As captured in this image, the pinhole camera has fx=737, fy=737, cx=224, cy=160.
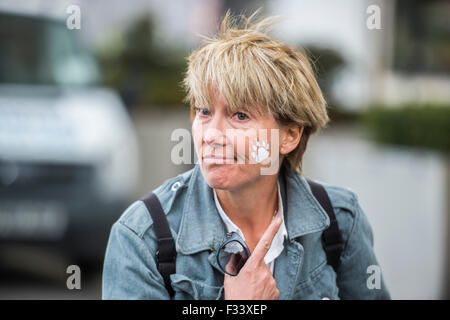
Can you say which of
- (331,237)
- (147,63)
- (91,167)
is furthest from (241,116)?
(147,63)

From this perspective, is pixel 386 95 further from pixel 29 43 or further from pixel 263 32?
pixel 263 32

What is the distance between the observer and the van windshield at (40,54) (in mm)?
6539

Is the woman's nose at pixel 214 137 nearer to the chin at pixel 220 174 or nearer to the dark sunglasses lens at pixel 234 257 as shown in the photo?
the chin at pixel 220 174

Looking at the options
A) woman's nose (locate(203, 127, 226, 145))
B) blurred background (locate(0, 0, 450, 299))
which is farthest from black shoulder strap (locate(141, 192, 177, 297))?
blurred background (locate(0, 0, 450, 299))

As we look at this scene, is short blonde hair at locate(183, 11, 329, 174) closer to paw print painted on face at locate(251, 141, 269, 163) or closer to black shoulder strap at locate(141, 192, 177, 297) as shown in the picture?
paw print painted on face at locate(251, 141, 269, 163)

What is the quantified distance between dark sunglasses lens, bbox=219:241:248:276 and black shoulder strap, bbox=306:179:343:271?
319 millimetres

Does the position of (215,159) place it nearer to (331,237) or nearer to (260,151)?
(260,151)

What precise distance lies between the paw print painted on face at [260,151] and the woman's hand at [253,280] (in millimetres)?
202

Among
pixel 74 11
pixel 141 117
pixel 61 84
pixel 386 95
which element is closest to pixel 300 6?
pixel 386 95

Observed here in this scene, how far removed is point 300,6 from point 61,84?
642cm

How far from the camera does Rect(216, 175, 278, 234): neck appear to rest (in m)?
2.00

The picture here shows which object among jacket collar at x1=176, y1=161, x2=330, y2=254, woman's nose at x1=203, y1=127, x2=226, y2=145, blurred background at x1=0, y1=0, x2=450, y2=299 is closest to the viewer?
woman's nose at x1=203, y1=127, x2=226, y2=145

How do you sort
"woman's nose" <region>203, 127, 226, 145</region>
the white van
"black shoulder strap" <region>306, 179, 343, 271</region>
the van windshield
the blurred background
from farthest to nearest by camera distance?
the van windshield, the white van, the blurred background, "black shoulder strap" <region>306, 179, 343, 271</region>, "woman's nose" <region>203, 127, 226, 145</region>

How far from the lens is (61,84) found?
6691mm
